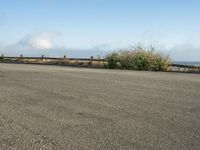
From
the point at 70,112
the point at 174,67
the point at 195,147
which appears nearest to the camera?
the point at 195,147

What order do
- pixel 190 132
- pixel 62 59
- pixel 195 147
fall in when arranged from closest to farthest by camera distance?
pixel 195 147 → pixel 190 132 → pixel 62 59

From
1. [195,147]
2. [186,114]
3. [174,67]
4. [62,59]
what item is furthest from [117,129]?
[62,59]

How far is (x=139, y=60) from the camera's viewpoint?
123ft

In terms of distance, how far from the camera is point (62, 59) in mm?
54219

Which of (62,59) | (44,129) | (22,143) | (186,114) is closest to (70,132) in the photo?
(44,129)

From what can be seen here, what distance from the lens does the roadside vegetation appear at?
37.2 metres

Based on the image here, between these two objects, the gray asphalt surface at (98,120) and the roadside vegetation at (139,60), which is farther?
the roadside vegetation at (139,60)

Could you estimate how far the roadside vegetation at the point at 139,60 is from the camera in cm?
3725

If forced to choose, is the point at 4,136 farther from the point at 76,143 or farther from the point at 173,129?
the point at 173,129

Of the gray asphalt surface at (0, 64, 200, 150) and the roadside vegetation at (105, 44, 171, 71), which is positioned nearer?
the gray asphalt surface at (0, 64, 200, 150)

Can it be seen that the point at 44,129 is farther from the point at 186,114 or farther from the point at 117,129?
the point at 186,114

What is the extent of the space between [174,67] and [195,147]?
107ft

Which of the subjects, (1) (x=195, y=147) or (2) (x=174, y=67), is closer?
(1) (x=195, y=147)

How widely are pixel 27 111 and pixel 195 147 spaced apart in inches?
182
